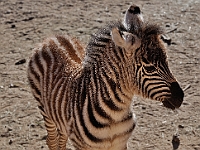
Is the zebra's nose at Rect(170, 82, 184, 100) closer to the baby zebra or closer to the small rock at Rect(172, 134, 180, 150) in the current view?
the baby zebra

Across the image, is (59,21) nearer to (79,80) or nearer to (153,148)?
(153,148)

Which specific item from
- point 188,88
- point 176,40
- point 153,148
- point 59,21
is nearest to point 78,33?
point 59,21

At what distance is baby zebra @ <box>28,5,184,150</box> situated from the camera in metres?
3.40

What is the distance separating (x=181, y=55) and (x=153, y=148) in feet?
7.03

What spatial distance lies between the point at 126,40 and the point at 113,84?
44cm

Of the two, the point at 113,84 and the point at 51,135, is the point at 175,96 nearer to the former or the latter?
the point at 113,84

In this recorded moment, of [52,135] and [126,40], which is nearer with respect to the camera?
[126,40]

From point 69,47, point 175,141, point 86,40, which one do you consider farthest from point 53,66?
point 86,40

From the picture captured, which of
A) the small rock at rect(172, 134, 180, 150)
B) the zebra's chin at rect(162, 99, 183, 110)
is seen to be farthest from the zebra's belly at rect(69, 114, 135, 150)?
the small rock at rect(172, 134, 180, 150)

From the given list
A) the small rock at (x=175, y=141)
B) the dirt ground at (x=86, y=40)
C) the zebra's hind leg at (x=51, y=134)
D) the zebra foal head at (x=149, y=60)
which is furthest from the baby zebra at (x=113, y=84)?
the small rock at (x=175, y=141)

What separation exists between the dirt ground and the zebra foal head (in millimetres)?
776

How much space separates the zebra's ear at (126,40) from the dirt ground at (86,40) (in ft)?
3.01

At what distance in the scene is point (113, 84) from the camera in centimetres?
353

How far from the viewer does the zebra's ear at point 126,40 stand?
10.6 feet
